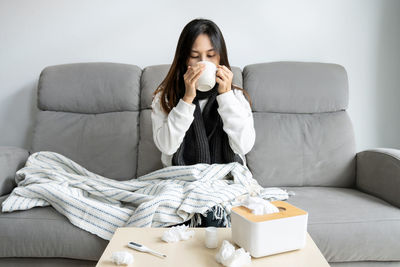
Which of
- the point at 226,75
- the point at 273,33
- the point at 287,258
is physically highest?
the point at 273,33

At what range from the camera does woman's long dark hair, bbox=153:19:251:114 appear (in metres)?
1.29

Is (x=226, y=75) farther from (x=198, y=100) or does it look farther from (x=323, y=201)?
(x=323, y=201)

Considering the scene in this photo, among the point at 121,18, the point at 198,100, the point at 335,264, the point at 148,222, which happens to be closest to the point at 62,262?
the point at 148,222

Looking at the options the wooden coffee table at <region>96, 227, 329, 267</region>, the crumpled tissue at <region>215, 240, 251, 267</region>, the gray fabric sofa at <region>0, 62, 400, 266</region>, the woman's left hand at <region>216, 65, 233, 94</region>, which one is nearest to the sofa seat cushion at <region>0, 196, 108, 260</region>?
the gray fabric sofa at <region>0, 62, 400, 266</region>

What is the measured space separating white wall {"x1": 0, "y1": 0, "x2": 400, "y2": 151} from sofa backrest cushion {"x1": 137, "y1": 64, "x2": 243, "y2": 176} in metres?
0.21

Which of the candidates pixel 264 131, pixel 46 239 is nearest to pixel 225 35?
pixel 264 131

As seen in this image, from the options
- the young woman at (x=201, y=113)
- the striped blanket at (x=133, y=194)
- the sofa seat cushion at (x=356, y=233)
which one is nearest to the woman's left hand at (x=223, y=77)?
the young woman at (x=201, y=113)

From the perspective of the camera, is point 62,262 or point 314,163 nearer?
point 62,262

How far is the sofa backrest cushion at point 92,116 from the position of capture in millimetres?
1588

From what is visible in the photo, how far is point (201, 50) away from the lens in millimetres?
1263

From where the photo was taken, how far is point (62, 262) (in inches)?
44.3

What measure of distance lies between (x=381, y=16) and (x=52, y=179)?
1.87 metres

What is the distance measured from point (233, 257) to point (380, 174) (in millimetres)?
977

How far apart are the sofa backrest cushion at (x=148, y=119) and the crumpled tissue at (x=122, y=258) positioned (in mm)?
892
